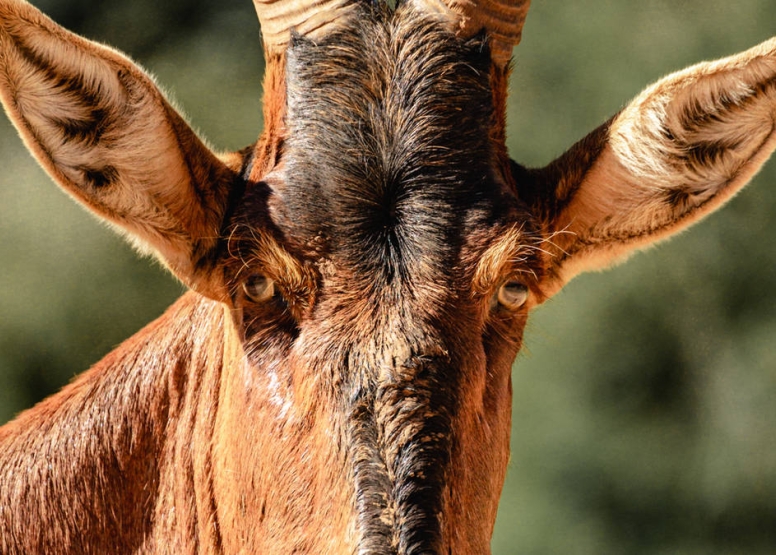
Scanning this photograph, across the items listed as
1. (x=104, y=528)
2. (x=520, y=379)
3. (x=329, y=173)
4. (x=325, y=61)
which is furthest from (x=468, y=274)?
(x=520, y=379)

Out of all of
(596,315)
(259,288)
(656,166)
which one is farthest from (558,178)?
(596,315)

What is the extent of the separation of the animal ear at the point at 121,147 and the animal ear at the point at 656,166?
1.47 metres

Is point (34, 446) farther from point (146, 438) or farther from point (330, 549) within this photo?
point (330, 549)

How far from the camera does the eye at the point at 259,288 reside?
4.20 m

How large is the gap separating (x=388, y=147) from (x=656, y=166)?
1.33m

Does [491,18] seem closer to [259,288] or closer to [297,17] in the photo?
[297,17]

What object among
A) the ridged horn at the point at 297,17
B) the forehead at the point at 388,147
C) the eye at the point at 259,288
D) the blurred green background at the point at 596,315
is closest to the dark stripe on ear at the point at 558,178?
the forehead at the point at 388,147

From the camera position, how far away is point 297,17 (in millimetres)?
4477

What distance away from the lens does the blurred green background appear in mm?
10773

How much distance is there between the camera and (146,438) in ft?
15.7

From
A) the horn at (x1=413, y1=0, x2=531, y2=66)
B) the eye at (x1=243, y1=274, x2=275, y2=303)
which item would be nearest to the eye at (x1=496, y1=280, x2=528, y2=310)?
the eye at (x1=243, y1=274, x2=275, y2=303)

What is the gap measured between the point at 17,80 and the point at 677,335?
27.8 feet

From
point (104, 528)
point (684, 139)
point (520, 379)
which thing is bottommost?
point (104, 528)

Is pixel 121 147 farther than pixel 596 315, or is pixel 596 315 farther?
pixel 596 315
